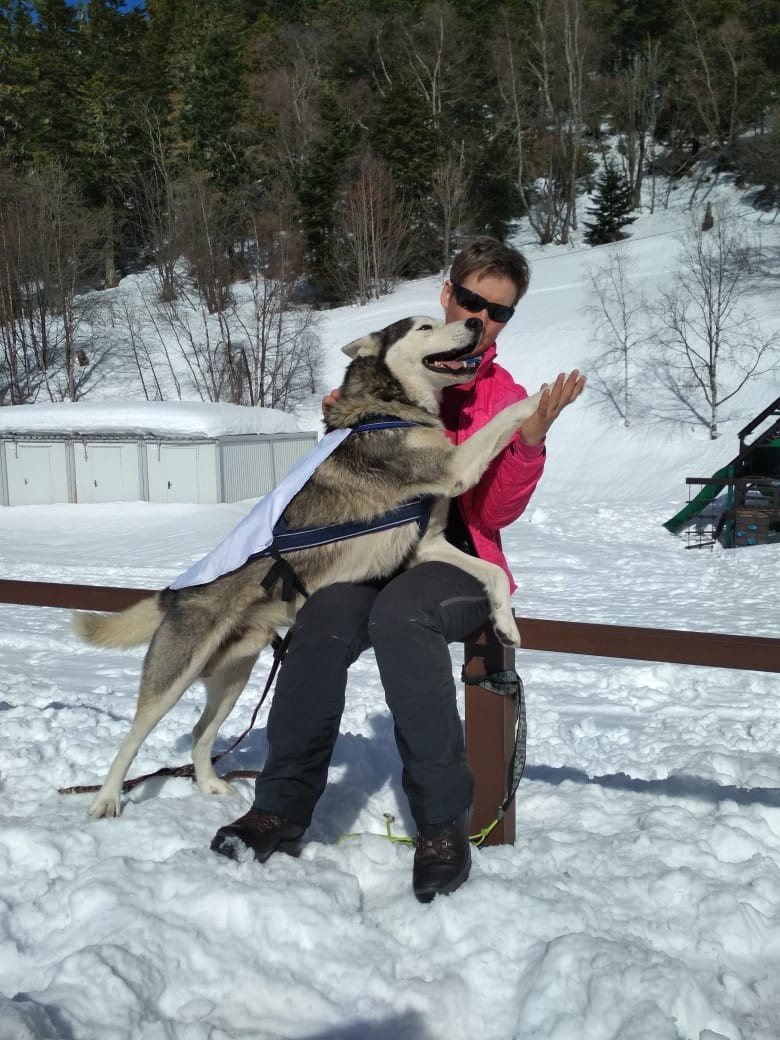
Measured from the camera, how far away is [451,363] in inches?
124

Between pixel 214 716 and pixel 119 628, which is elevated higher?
pixel 119 628

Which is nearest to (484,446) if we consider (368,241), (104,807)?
(104,807)

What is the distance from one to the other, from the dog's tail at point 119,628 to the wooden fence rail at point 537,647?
1.15 meters

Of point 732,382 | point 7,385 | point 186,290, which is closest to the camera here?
point 732,382

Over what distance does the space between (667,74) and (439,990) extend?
54568mm

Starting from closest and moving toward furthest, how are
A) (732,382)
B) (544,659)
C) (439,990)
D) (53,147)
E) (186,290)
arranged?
1. (439,990)
2. (544,659)
3. (732,382)
4. (186,290)
5. (53,147)

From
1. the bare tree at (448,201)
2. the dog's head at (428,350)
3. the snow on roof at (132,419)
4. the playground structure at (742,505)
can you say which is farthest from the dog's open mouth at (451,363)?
the bare tree at (448,201)

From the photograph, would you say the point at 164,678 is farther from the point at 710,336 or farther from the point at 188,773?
the point at 710,336

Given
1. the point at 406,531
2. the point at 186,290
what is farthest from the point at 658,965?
the point at 186,290

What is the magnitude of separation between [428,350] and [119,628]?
148 cm

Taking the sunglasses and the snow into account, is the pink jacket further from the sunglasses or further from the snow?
the snow

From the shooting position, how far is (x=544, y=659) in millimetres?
7023

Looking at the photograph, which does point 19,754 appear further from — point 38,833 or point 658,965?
point 658,965

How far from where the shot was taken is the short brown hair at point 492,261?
3.18 m
